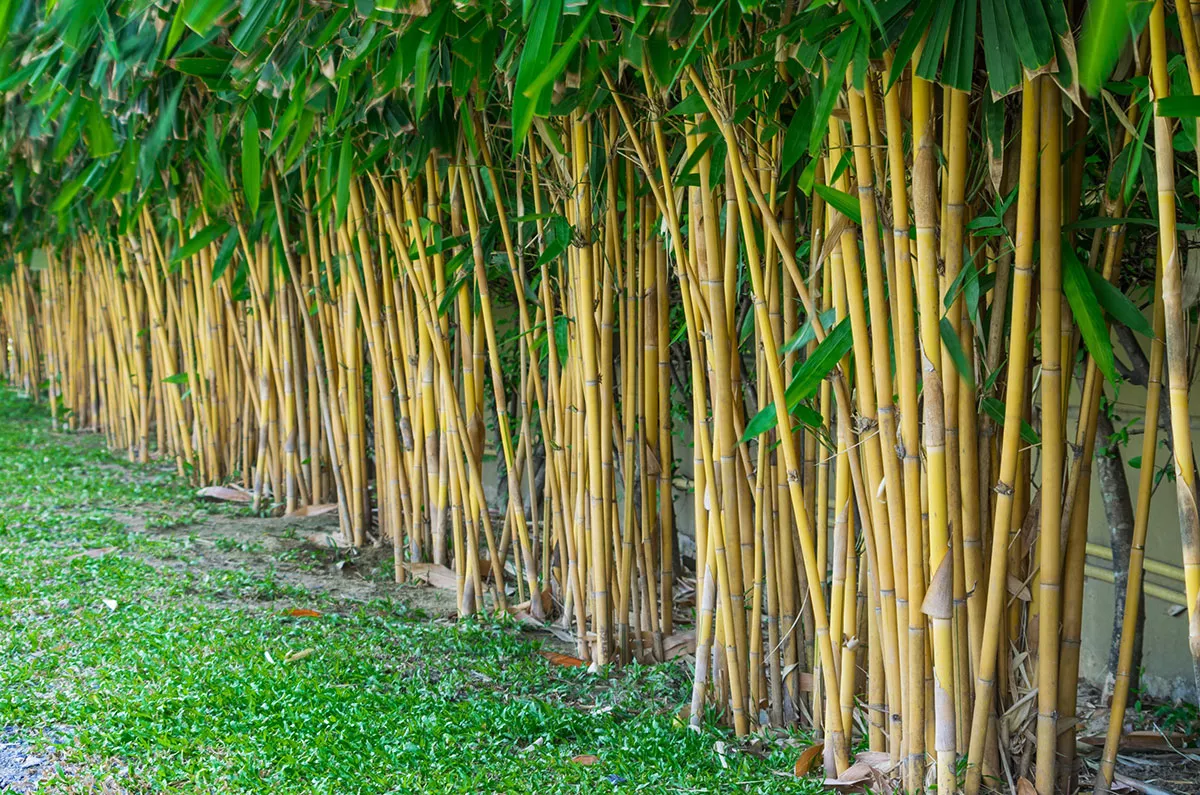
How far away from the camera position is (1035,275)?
1.18 m

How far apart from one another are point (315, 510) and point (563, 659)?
1341 mm

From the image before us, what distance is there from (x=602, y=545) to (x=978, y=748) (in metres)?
0.77

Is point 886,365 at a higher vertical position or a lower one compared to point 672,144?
lower

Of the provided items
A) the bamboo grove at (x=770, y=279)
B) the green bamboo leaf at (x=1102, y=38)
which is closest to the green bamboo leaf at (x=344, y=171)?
the bamboo grove at (x=770, y=279)

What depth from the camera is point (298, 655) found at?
75.2 inches

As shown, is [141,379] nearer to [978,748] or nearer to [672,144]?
[672,144]

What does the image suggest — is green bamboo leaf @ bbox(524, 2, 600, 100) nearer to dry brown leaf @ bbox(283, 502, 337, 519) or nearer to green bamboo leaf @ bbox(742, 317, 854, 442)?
green bamboo leaf @ bbox(742, 317, 854, 442)

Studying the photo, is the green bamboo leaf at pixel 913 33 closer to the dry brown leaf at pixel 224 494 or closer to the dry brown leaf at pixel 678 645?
the dry brown leaf at pixel 678 645

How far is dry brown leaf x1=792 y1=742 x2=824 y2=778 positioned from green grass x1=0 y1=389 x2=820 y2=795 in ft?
0.09

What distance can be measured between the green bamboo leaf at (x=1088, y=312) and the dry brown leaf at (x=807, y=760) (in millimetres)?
674

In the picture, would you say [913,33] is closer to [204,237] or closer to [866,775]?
[866,775]

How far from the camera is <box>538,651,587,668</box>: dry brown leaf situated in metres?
1.93

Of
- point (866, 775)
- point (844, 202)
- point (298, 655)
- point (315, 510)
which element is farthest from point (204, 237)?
point (866, 775)

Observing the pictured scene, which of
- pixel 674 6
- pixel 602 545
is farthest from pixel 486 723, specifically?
pixel 674 6
